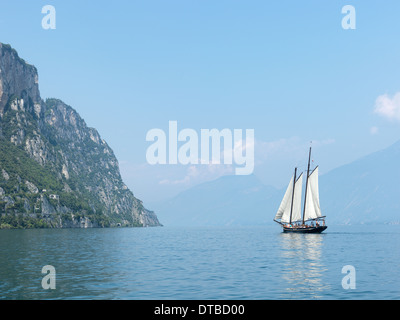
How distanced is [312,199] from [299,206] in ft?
34.4

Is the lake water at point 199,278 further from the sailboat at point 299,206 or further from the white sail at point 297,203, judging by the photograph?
the white sail at point 297,203

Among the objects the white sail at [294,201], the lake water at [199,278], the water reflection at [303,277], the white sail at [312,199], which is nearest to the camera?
the lake water at [199,278]

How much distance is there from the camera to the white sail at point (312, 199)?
175500 millimetres

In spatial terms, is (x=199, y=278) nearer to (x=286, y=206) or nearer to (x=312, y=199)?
(x=312, y=199)

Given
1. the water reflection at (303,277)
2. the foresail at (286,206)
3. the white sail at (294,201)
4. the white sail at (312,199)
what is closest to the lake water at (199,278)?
the water reflection at (303,277)

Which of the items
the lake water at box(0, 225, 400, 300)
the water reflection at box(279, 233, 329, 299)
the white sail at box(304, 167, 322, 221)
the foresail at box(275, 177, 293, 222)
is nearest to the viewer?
the lake water at box(0, 225, 400, 300)

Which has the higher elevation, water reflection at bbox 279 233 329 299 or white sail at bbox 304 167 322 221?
white sail at bbox 304 167 322 221

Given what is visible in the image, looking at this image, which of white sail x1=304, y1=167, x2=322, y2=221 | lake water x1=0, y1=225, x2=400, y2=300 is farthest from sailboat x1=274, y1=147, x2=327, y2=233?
lake water x1=0, y1=225, x2=400, y2=300

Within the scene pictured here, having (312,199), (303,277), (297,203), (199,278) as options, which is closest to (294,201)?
(297,203)

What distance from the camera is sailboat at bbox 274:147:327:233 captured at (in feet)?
579

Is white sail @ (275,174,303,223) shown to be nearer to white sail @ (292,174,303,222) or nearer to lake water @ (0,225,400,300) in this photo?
white sail @ (292,174,303,222)

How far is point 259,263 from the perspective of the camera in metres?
70.8

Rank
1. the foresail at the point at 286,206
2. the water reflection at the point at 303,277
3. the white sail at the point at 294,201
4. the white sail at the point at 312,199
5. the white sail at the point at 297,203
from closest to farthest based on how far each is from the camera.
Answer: the water reflection at the point at 303,277 < the white sail at the point at 312,199 < the white sail at the point at 294,201 < the foresail at the point at 286,206 < the white sail at the point at 297,203
